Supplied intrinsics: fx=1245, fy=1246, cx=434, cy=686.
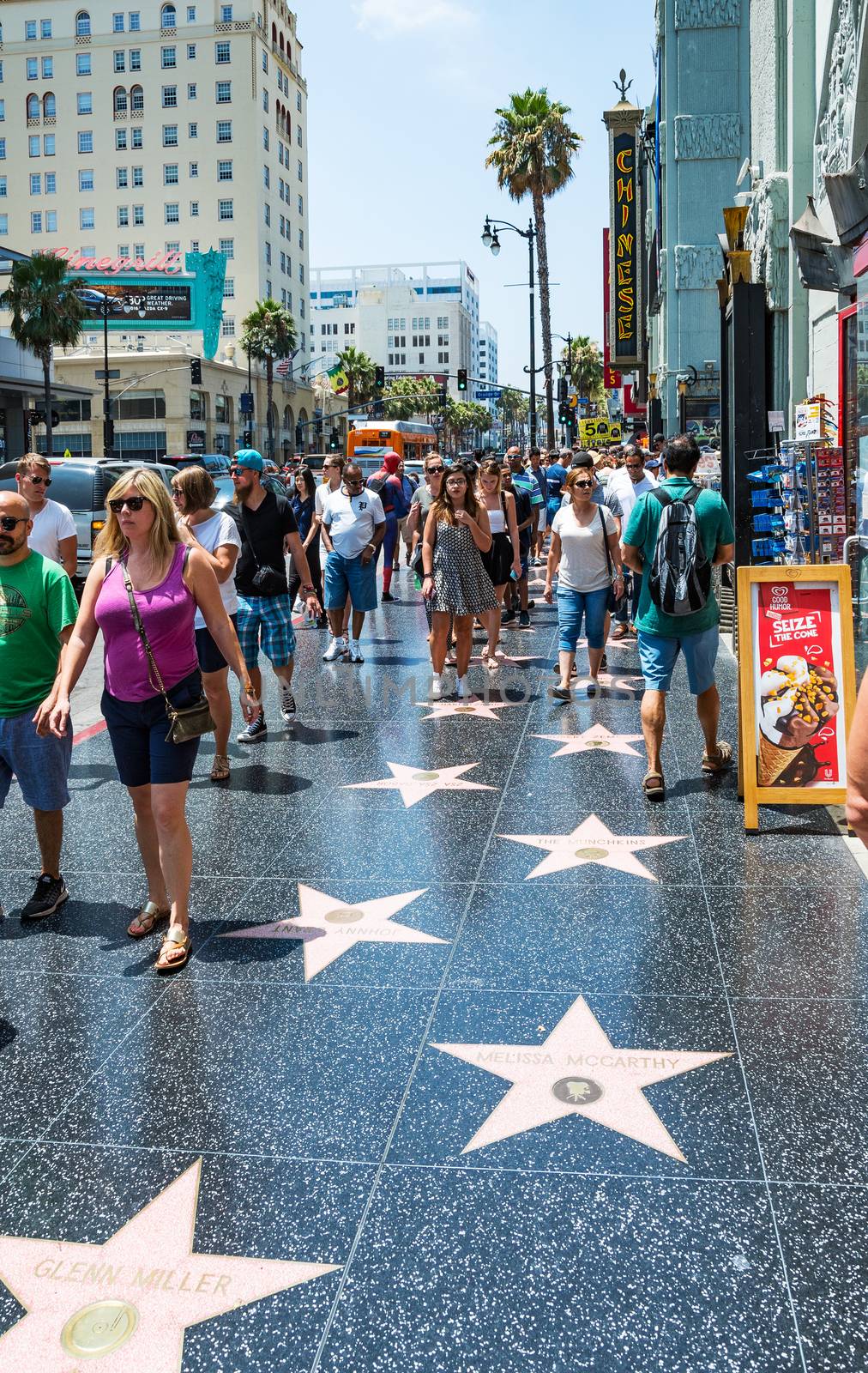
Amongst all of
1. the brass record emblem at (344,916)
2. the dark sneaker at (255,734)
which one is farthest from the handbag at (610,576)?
the brass record emblem at (344,916)

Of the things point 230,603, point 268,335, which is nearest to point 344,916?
point 230,603

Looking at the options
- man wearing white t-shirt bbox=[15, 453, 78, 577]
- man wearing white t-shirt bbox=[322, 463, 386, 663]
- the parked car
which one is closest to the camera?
man wearing white t-shirt bbox=[15, 453, 78, 577]

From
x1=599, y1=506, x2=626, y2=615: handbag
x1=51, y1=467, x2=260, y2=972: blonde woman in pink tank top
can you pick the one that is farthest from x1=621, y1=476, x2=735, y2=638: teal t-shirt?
x1=51, y1=467, x2=260, y2=972: blonde woman in pink tank top

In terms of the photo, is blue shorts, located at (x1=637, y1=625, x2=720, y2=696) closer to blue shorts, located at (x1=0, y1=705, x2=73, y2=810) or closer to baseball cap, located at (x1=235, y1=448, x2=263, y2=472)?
baseball cap, located at (x1=235, y1=448, x2=263, y2=472)

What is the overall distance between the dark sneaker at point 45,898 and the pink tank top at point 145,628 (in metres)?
1.21

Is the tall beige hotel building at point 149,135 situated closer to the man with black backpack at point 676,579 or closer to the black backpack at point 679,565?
the man with black backpack at point 676,579

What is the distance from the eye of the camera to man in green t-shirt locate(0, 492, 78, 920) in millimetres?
5332

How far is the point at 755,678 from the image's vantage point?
6348 millimetres

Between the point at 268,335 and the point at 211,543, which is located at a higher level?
the point at 268,335

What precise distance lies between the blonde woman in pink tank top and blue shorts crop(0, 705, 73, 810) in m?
0.52

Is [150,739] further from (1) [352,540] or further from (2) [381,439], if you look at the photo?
(2) [381,439]

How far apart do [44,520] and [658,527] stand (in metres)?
3.68

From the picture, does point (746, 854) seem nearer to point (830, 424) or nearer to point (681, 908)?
point (681, 908)

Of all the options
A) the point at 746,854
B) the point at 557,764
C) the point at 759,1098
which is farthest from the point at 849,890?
the point at 557,764
